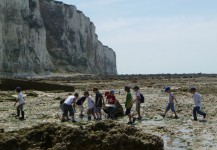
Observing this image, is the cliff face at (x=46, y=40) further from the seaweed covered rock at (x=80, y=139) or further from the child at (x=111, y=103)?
the seaweed covered rock at (x=80, y=139)

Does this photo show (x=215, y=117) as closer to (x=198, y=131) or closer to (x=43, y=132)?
(x=198, y=131)

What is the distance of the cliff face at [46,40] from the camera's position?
244 ft

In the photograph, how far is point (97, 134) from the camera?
804 centimetres

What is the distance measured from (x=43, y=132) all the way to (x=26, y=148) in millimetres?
551

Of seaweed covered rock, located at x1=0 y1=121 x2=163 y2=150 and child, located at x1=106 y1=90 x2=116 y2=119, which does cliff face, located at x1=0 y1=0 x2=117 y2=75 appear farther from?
seaweed covered rock, located at x1=0 y1=121 x2=163 y2=150

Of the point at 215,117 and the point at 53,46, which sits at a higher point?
the point at 53,46

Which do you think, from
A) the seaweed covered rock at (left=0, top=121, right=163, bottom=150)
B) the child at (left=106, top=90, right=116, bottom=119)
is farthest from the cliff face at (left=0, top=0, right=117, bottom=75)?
the seaweed covered rock at (left=0, top=121, right=163, bottom=150)

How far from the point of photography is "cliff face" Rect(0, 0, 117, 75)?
74.4 metres

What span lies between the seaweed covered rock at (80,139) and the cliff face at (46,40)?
63.3m

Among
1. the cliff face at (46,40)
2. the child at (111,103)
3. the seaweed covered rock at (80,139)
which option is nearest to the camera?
the seaweed covered rock at (80,139)

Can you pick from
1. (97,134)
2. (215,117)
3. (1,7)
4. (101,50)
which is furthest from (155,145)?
(101,50)

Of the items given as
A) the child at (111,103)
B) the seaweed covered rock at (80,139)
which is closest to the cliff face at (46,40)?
the child at (111,103)

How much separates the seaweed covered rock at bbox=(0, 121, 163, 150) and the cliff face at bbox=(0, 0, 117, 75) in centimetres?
6328

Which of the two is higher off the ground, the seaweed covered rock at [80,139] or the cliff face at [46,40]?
the cliff face at [46,40]
